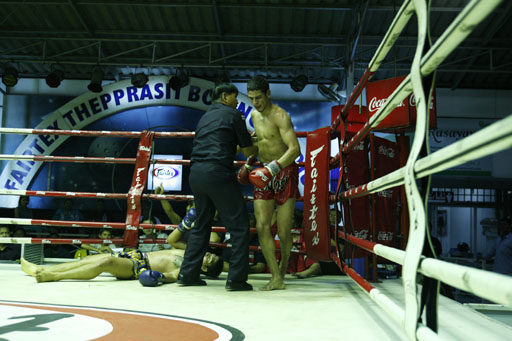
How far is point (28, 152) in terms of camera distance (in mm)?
8344

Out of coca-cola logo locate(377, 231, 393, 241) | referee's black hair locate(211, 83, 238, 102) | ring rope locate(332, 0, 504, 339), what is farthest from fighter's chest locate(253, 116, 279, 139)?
ring rope locate(332, 0, 504, 339)

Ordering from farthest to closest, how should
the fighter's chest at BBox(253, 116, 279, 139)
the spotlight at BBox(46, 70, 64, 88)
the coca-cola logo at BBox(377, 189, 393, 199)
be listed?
the spotlight at BBox(46, 70, 64, 88) < the coca-cola logo at BBox(377, 189, 393, 199) < the fighter's chest at BBox(253, 116, 279, 139)

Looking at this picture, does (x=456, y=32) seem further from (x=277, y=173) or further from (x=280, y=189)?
(x=280, y=189)

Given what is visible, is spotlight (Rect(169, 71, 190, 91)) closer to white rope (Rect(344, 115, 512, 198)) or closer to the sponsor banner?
the sponsor banner

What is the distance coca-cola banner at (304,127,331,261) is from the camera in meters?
2.83

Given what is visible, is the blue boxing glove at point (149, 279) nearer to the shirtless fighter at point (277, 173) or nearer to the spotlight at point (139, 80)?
the shirtless fighter at point (277, 173)

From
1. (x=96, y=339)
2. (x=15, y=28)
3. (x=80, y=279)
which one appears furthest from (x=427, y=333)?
(x=15, y=28)

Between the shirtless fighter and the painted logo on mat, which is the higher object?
the shirtless fighter

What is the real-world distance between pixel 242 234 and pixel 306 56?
6.69 meters

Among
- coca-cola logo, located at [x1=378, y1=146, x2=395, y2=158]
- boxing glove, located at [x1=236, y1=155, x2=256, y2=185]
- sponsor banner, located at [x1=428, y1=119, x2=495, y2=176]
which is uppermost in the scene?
sponsor banner, located at [x1=428, y1=119, x2=495, y2=176]

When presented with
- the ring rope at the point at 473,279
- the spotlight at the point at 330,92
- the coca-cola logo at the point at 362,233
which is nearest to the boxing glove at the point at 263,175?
the coca-cola logo at the point at 362,233

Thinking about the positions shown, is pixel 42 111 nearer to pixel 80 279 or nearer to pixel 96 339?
pixel 80 279

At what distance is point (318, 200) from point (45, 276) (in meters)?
1.66

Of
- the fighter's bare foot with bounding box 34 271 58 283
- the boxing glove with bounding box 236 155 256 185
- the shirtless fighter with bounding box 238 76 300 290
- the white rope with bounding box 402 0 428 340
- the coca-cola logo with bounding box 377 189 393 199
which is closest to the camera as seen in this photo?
the white rope with bounding box 402 0 428 340
